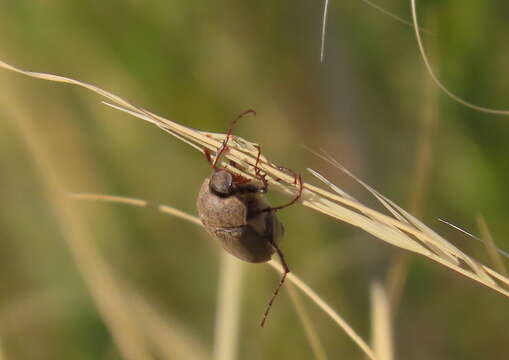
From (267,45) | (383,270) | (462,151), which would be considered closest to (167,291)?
(383,270)


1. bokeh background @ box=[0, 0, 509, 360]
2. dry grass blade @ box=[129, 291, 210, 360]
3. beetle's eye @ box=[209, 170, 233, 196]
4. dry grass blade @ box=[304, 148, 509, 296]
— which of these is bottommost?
A: dry grass blade @ box=[304, 148, 509, 296]

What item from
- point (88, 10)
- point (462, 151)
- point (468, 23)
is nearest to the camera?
point (468, 23)

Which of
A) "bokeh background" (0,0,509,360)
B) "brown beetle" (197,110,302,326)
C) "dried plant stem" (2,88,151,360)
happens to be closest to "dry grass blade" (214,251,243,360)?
"brown beetle" (197,110,302,326)

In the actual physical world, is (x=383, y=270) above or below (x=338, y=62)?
below

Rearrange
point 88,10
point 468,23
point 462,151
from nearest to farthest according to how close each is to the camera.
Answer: point 468,23 → point 462,151 → point 88,10

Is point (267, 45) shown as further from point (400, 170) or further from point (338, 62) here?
point (400, 170)

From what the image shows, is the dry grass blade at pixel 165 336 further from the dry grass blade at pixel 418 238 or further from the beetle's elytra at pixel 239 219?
the dry grass blade at pixel 418 238

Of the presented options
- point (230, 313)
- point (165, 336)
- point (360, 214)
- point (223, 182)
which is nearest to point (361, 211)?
point (360, 214)

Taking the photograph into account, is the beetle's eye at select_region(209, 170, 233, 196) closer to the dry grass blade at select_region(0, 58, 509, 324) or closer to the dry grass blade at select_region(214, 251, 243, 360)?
the dry grass blade at select_region(0, 58, 509, 324)
